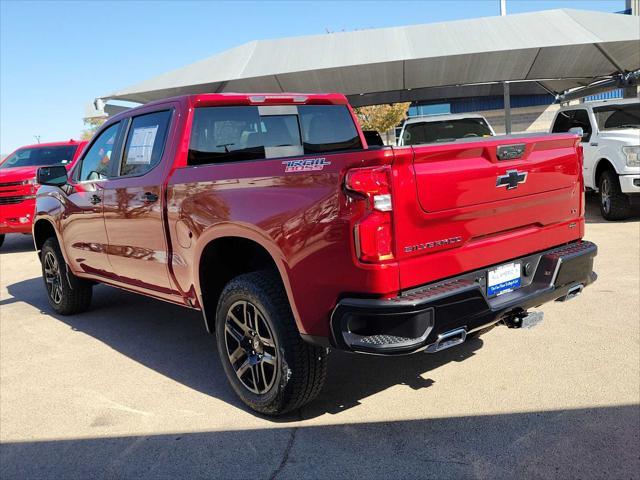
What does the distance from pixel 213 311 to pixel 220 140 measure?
121 cm

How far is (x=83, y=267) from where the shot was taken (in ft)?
18.2

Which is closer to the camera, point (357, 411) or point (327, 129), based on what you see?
point (357, 411)

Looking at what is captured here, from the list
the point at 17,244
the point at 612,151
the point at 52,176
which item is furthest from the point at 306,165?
the point at 17,244

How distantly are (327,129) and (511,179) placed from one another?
6.46 ft

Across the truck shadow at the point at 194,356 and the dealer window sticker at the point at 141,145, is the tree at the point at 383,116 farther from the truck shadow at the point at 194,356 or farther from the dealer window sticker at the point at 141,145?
the dealer window sticker at the point at 141,145

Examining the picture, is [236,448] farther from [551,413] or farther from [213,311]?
[551,413]

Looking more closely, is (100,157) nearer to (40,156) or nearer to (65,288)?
(65,288)

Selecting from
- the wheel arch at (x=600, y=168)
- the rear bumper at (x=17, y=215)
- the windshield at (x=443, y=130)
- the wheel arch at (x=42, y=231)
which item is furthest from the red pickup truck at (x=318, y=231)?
the rear bumper at (x=17, y=215)

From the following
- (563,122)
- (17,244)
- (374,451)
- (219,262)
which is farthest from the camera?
(17,244)

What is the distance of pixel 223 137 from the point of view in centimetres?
414

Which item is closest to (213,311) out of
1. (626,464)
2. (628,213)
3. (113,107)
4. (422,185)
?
(422,185)

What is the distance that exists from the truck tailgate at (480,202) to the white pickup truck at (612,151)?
6.06 meters

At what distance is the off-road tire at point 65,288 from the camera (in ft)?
19.6

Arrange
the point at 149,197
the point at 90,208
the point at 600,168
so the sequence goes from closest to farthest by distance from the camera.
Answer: the point at 149,197
the point at 90,208
the point at 600,168
